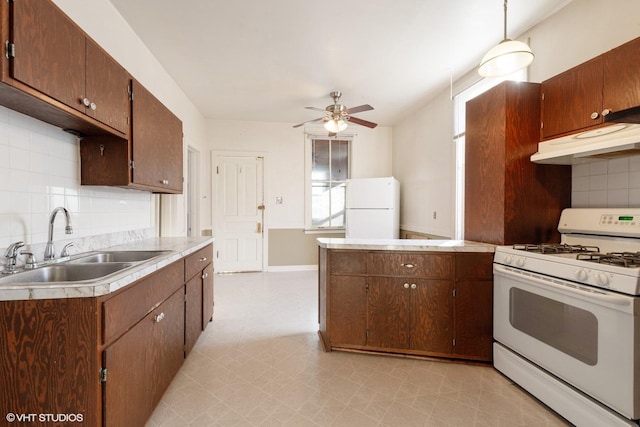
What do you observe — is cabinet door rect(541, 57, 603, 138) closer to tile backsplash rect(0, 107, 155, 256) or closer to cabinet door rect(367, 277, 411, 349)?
cabinet door rect(367, 277, 411, 349)

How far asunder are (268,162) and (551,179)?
409 cm

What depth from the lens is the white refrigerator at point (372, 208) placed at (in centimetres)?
458

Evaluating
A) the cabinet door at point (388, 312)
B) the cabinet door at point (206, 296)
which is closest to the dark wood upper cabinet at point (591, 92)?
the cabinet door at point (388, 312)

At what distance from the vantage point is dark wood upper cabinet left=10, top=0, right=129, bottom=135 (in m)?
1.16

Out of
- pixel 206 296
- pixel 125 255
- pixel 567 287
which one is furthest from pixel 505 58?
pixel 206 296

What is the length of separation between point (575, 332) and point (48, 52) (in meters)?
2.92

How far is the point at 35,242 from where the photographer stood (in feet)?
5.23

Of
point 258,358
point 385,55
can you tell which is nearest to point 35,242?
point 258,358

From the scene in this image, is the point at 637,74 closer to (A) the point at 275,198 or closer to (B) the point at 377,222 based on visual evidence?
(B) the point at 377,222

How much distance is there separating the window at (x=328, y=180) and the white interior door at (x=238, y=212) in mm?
960

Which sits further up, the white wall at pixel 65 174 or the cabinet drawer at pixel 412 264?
the white wall at pixel 65 174

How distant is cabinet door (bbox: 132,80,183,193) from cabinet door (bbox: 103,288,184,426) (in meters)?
0.97

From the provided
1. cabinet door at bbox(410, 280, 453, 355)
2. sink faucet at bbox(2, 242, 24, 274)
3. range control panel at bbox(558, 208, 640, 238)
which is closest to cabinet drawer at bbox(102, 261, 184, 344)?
sink faucet at bbox(2, 242, 24, 274)

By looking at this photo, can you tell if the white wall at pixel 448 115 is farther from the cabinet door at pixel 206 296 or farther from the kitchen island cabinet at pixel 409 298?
the cabinet door at pixel 206 296
